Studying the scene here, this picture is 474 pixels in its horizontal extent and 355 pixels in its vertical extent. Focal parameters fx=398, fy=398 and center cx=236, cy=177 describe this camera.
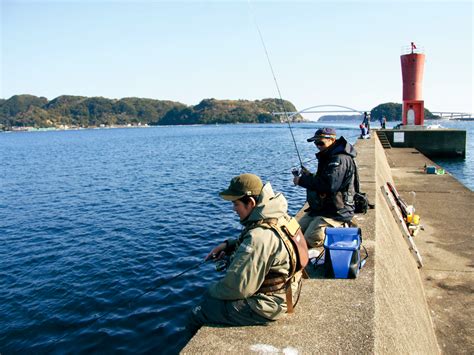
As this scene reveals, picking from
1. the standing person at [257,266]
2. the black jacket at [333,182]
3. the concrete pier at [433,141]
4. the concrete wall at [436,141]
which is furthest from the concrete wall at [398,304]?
the concrete wall at [436,141]

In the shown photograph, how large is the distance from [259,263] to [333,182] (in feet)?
8.17

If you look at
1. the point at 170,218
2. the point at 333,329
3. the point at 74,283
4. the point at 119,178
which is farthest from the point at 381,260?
the point at 119,178

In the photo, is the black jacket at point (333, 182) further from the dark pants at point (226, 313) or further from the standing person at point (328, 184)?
the dark pants at point (226, 313)

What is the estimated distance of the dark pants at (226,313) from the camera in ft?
12.4

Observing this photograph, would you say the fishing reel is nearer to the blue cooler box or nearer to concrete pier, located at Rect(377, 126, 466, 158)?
the blue cooler box

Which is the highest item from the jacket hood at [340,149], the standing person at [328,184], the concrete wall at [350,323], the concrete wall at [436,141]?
the jacket hood at [340,149]

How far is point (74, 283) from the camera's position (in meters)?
10.1

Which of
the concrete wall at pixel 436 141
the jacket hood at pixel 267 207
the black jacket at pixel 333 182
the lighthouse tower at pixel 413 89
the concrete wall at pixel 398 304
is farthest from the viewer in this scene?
the lighthouse tower at pixel 413 89

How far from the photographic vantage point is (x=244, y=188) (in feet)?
12.2

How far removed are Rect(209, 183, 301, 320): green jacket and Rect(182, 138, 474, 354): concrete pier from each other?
0.27m

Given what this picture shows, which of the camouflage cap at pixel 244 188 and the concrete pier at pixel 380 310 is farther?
the camouflage cap at pixel 244 188

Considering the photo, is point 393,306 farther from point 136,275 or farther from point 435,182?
point 435,182

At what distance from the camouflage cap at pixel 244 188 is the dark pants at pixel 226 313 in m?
1.01

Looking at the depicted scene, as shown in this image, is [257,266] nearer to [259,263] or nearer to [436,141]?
[259,263]
